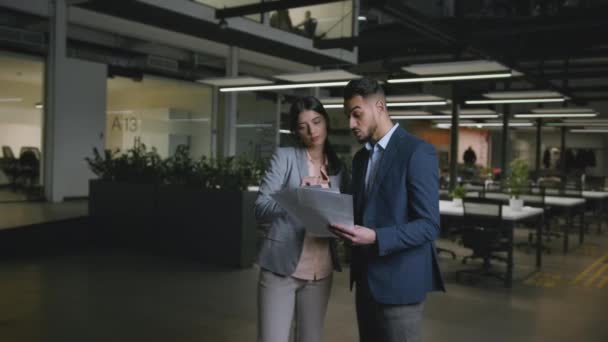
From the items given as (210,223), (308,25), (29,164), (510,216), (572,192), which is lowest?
(210,223)

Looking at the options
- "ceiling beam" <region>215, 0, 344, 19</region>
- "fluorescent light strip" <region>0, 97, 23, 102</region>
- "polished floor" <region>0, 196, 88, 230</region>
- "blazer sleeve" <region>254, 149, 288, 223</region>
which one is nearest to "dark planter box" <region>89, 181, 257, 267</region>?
"polished floor" <region>0, 196, 88, 230</region>

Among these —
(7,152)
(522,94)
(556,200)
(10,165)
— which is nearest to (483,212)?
(522,94)

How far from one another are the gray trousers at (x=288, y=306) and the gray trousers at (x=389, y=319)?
0.46 meters

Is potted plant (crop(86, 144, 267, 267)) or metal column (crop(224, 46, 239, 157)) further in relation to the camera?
metal column (crop(224, 46, 239, 157))

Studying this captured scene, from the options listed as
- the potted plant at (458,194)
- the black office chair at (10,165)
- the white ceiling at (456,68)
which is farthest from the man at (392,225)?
the black office chair at (10,165)

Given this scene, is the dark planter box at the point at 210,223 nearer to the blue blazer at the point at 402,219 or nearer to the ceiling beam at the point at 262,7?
the ceiling beam at the point at 262,7

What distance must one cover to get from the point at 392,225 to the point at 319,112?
0.74 metres

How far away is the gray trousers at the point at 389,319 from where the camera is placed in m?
1.93

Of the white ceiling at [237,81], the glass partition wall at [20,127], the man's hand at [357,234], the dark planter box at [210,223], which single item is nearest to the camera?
the man's hand at [357,234]

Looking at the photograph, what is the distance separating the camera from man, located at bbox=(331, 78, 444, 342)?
1.87 m

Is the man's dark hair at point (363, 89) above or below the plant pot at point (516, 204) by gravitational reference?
above

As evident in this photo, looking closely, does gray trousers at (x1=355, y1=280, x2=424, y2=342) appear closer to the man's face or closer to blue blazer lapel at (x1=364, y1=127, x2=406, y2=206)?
blue blazer lapel at (x1=364, y1=127, x2=406, y2=206)

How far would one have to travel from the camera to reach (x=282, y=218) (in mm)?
2400

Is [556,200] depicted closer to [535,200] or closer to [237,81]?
[535,200]
